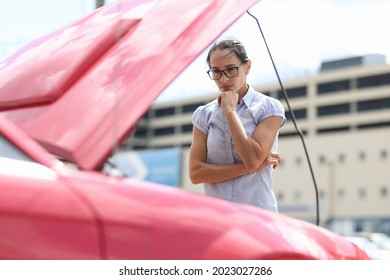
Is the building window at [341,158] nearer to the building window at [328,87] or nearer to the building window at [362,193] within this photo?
the building window at [362,193]

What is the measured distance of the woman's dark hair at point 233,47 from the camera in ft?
5.41

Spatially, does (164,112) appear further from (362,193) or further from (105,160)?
(362,193)

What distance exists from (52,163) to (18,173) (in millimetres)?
73

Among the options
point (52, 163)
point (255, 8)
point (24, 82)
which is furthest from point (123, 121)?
point (255, 8)

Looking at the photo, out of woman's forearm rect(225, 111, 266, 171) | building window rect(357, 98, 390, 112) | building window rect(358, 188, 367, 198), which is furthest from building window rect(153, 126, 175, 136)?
building window rect(358, 188, 367, 198)

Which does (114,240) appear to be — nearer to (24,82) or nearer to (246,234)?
(246,234)

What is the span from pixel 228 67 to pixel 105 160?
0.64 metres

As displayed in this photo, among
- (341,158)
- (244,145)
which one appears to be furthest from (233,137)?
(341,158)

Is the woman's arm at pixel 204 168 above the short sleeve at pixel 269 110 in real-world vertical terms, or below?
below

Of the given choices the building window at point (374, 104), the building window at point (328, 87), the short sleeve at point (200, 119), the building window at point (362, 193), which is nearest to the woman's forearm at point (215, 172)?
the short sleeve at point (200, 119)

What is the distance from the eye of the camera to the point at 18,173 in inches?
44.1

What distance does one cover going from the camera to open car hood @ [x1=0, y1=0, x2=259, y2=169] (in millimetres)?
1208

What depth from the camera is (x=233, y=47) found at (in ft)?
5.51

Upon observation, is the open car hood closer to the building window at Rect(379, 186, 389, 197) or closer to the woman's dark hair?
the woman's dark hair
